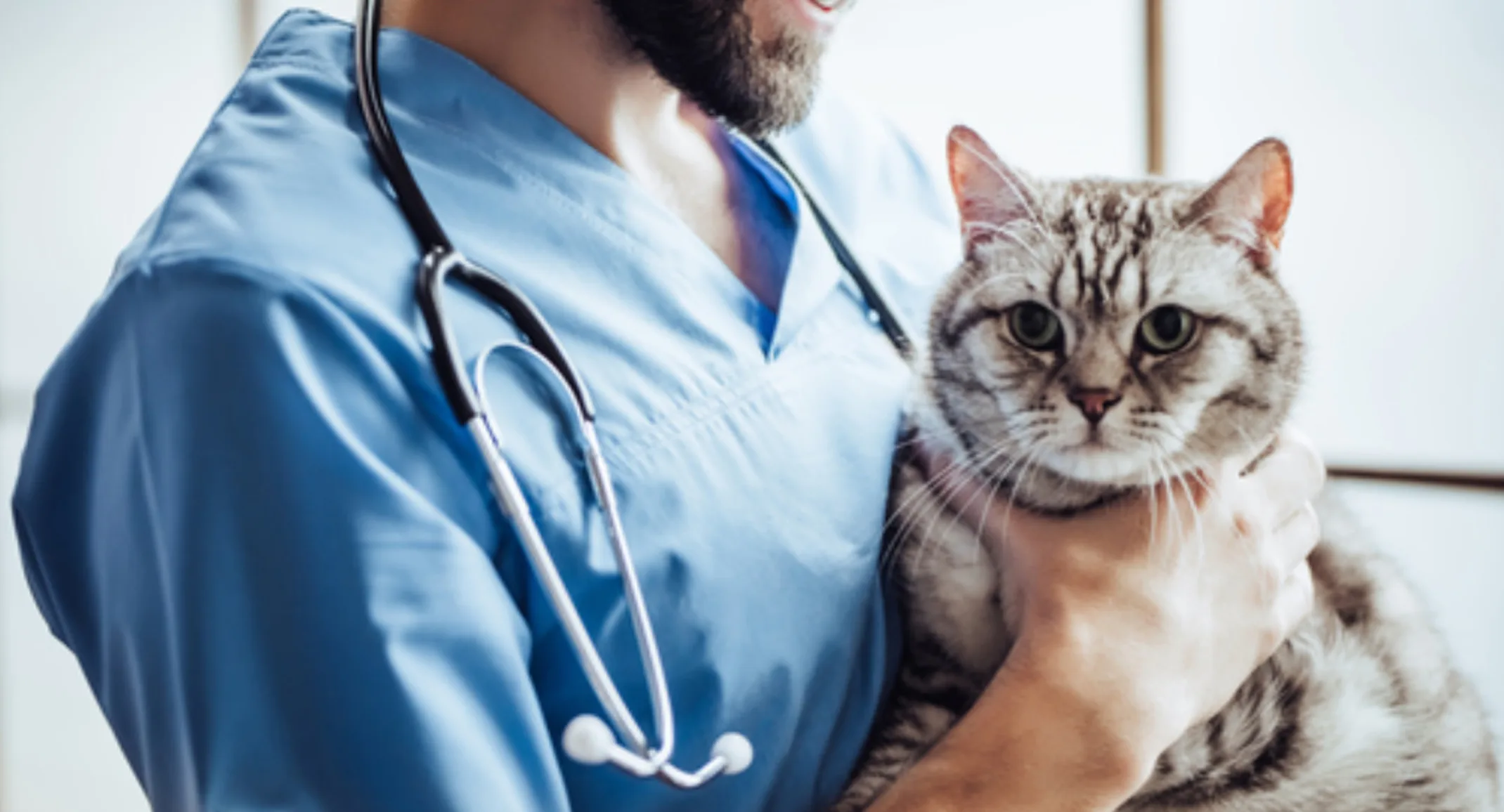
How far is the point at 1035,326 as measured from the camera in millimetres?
898

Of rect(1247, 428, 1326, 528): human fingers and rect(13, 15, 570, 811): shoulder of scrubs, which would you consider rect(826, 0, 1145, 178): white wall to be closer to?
rect(1247, 428, 1326, 528): human fingers

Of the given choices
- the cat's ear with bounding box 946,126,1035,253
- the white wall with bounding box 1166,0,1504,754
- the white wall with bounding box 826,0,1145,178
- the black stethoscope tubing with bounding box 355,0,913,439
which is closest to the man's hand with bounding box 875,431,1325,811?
the cat's ear with bounding box 946,126,1035,253

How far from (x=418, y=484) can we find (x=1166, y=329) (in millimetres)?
570

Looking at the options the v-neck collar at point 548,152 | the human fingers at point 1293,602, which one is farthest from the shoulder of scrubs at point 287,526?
the human fingers at point 1293,602

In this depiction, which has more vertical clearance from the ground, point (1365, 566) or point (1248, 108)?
point (1248, 108)

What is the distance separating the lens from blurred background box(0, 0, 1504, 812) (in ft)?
4.83

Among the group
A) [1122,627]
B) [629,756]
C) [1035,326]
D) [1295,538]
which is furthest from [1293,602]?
[629,756]

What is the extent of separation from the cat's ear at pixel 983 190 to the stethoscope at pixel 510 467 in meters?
0.39

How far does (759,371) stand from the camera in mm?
819

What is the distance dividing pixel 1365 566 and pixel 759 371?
0.58m

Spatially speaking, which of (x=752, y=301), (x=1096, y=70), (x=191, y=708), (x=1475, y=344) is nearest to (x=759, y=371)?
(x=752, y=301)

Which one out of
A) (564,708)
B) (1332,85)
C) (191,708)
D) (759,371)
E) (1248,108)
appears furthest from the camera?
(1248,108)

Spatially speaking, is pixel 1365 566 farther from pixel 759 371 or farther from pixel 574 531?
pixel 574 531

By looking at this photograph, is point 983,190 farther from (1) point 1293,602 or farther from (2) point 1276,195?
(1) point 1293,602
